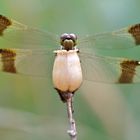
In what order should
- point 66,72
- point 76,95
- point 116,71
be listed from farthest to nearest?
1. point 76,95
2. point 116,71
3. point 66,72

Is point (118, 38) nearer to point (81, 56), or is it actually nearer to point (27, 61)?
A: point (81, 56)

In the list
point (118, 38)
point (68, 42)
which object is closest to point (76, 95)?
point (118, 38)

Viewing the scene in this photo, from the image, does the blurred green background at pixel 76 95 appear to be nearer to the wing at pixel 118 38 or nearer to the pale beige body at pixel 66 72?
the wing at pixel 118 38

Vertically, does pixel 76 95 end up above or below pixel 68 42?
below

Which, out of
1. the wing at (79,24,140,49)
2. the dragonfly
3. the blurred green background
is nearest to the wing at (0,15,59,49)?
the dragonfly

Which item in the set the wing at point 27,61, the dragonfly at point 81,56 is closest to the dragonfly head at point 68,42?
the dragonfly at point 81,56

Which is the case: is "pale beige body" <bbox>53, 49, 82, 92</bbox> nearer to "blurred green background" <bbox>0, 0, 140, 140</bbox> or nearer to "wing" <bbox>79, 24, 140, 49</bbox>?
"wing" <bbox>79, 24, 140, 49</bbox>

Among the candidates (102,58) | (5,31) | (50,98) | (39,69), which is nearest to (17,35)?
(5,31)
